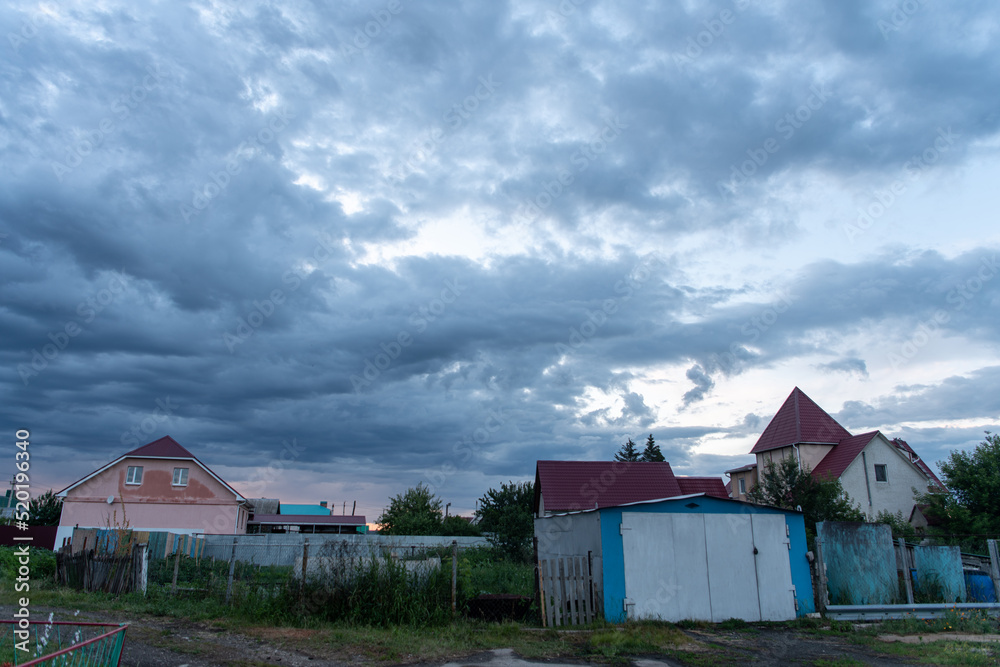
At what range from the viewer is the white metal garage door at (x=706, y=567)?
13742 mm

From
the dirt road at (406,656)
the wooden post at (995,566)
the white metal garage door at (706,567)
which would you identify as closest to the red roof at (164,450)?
the dirt road at (406,656)

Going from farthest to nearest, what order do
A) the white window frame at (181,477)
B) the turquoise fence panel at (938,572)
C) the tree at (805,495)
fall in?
the white window frame at (181,477) < the tree at (805,495) < the turquoise fence panel at (938,572)

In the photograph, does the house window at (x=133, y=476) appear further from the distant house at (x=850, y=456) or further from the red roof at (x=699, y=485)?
the distant house at (x=850, y=456)

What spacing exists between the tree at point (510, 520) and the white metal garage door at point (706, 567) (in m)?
16.5

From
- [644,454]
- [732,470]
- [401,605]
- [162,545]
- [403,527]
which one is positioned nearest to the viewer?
[401,605]

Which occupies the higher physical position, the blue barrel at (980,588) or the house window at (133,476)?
the house window at (133,476)

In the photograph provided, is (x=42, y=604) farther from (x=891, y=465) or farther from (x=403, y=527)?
(x=891, y=465)

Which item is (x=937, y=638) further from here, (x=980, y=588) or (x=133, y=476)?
(x=133, y=476)

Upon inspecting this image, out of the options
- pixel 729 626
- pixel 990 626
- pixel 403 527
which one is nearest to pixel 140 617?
pixel 729 626

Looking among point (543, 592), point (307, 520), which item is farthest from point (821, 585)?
point (307, 520)

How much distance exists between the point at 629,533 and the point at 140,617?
11.0m

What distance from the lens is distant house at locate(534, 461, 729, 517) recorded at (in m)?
30.7

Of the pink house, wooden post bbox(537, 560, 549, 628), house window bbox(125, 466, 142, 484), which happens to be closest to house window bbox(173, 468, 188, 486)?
the pink house

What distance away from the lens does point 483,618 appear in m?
13.1
